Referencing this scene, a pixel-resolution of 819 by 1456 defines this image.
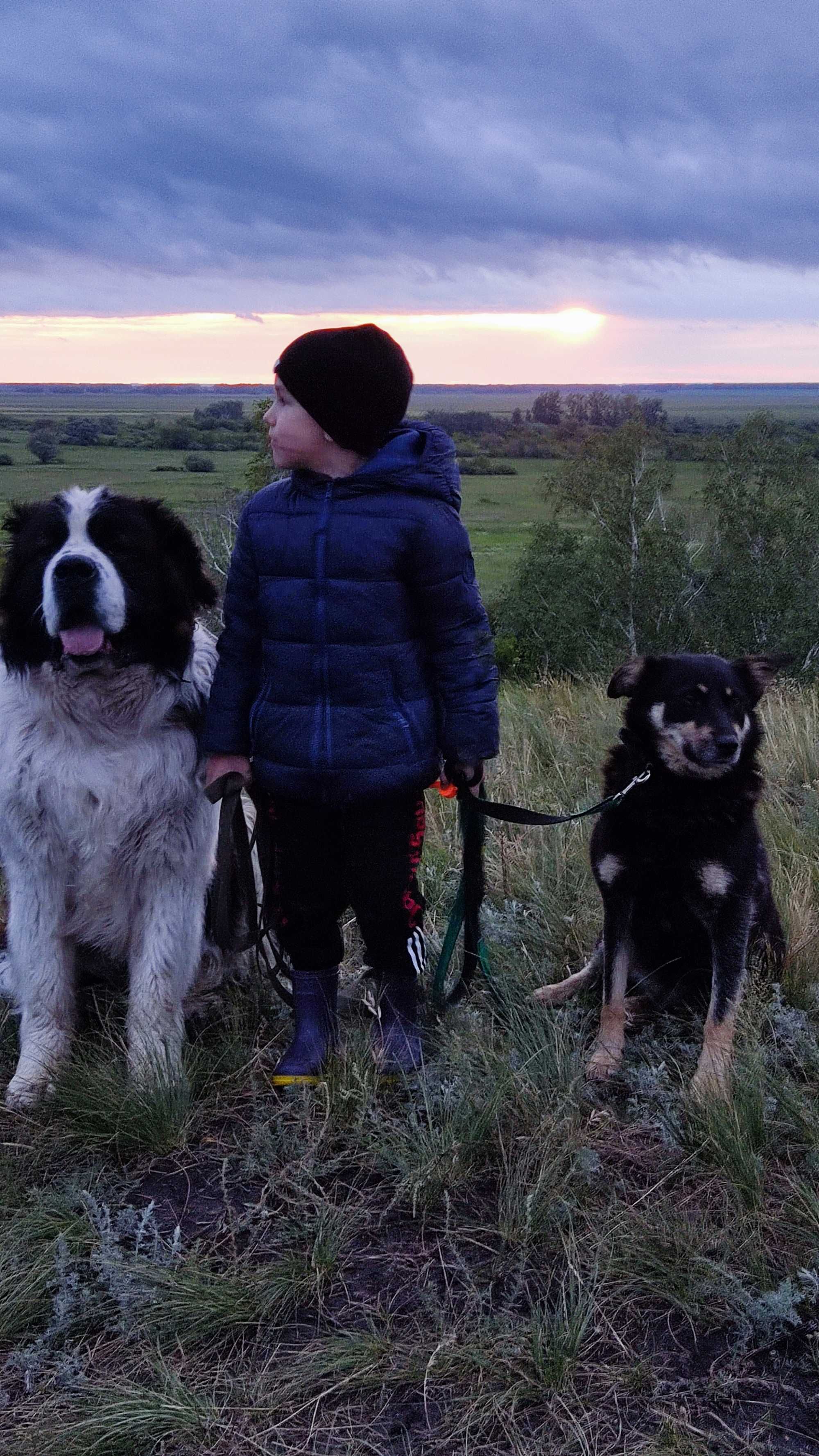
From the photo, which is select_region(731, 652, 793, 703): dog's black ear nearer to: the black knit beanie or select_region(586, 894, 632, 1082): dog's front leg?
select_region(586, 894, 632, 1082): dog's front leg

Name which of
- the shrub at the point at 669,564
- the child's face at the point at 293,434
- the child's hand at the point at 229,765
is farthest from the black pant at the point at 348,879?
the shrub at the point at 669,564

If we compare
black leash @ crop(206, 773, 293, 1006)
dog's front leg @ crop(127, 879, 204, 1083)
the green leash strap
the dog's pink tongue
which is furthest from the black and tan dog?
the dog's pink tongue

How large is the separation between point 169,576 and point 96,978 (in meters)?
1.50

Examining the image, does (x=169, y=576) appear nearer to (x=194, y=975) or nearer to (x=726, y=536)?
(x=194, y=975)

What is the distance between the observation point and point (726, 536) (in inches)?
751

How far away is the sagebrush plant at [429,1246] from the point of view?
2.19 metres

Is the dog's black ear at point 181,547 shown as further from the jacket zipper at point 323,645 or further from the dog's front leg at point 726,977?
the dog's front leg at point 726,977

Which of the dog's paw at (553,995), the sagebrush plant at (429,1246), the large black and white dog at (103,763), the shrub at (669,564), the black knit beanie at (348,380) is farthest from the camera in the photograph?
the shrub at (669,564)

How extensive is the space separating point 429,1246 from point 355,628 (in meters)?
1.48

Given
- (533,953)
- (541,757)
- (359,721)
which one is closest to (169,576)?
(359,721)

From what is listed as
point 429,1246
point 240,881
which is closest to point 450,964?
point 240,881

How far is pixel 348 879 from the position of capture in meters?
3.34

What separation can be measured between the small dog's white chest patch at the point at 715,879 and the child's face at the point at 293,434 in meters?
1.52

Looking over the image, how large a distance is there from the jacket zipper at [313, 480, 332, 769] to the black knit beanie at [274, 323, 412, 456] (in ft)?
0.52
